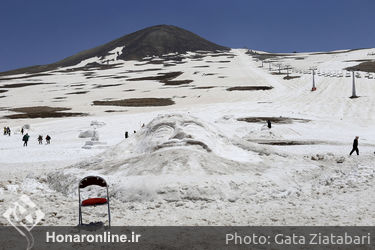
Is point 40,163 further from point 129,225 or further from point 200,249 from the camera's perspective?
point 200,249

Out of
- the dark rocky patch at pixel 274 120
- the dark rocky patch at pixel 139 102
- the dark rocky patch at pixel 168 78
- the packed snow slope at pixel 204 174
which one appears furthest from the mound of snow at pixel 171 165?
the dark rocky patch at pixel 168 78

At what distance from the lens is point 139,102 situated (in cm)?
7356

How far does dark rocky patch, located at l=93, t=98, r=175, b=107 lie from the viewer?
70.3m

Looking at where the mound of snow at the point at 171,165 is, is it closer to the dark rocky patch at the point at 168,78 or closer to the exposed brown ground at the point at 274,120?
the exposed brown ground at the point at 274,120

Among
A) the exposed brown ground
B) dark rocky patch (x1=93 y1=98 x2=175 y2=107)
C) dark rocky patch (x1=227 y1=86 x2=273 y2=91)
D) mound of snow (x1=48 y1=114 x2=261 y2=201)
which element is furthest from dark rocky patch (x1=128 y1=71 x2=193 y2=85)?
mound of snow (x1=48 y1=114 x2=261 y2=201)

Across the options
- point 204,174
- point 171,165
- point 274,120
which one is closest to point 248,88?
point 274,120

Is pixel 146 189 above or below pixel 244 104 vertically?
below

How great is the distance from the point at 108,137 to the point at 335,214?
3013 centimetres

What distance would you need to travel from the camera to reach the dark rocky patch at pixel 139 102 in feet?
231

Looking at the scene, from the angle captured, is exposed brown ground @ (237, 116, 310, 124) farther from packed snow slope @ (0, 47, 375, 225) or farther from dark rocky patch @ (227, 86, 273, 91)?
dark rocky patch @ (227, 86, 273, 91)

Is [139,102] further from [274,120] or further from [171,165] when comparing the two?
[171,165]

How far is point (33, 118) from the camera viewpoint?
59594mm

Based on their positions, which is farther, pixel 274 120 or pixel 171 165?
pixel 274 120

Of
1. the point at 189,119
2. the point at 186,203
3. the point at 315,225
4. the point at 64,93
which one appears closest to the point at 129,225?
the point at 186,203
